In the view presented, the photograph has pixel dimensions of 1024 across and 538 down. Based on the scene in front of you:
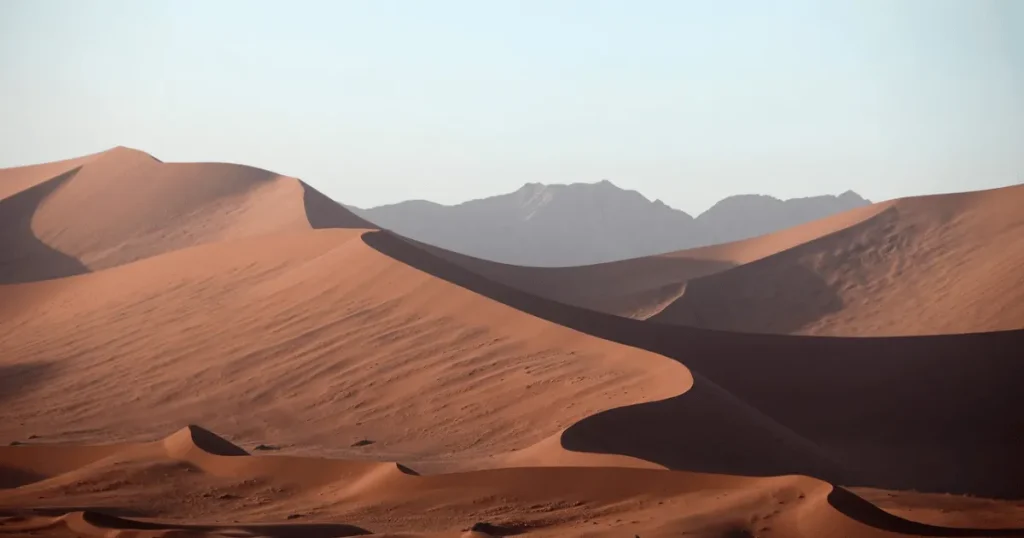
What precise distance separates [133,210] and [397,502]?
38271 mm

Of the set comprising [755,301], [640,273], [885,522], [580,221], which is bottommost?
[885,522]

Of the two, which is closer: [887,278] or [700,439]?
[700,439]

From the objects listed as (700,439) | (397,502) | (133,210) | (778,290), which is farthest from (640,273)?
(397,502)

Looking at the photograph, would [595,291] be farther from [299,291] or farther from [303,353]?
[303,353]

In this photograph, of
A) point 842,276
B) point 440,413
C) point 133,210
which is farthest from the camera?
point 133,210

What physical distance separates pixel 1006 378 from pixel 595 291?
21742mm

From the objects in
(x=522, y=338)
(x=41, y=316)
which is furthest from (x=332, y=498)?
(x=41, y=316)

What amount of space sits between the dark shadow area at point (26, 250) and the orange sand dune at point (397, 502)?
2922 centimetres

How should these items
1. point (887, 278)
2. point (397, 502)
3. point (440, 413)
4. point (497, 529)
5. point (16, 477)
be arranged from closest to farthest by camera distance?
point (497, 529) < point (397, 502) < point (16, 477) < point (440, 413) < point (887, 278)

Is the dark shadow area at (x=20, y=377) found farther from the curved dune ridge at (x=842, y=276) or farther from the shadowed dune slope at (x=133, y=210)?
the curved dune ridge at (x=842, y=276)

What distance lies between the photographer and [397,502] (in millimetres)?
12281

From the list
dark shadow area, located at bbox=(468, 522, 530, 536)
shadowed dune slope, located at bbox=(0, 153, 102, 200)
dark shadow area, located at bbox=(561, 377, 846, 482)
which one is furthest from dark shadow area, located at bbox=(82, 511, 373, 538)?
shadowed dune slope, located at bbox=(0, 153, 102, 200)

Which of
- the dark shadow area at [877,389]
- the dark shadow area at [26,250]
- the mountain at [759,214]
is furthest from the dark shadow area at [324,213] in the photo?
the mountain at [759,214]

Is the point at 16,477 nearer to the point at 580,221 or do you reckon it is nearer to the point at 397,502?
the point at 397,502
